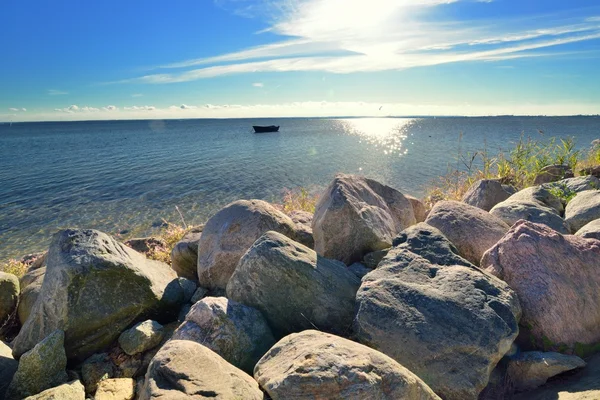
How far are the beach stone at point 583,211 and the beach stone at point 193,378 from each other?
640 cm

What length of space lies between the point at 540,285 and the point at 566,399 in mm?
1250

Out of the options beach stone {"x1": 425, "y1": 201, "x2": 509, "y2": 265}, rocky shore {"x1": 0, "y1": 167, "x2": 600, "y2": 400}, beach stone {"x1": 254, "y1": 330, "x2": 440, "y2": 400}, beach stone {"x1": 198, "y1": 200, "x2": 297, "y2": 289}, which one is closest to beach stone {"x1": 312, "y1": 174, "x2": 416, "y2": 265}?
rocky shore {"x1": 0, "y1": 167, "x2": 600, "y2": 400}

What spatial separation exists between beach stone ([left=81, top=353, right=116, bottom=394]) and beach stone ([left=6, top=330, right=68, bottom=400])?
0.23 m

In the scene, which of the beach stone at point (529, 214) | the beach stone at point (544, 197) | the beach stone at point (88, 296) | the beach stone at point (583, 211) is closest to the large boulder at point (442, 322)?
the beach stone at point (529, 214)

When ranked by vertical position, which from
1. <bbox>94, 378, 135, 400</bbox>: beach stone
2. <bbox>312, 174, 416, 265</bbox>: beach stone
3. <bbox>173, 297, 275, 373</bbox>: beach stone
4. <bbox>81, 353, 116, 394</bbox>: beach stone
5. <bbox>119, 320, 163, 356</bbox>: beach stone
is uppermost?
<bbox>312, 174, 416, 265</bbox>: beach stone

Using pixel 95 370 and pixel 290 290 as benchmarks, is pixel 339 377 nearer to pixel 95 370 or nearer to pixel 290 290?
pixel 290 290

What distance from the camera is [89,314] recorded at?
191 inches

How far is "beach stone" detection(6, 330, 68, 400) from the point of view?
4234 mm

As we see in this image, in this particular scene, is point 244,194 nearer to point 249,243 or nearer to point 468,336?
point 249,243

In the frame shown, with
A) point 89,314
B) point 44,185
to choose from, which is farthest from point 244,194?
point 89,314

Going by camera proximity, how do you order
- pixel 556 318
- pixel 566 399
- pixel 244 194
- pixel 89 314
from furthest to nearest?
pixel 244 194
pixel 89 314
pixel 556 318
pixel 566 399

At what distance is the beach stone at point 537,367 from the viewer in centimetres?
382

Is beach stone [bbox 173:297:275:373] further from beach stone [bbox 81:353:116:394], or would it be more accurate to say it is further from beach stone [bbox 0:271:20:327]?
beach stone [bbox 0:271:20:327]

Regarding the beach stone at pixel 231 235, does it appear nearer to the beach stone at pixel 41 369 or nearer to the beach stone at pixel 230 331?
the beach stone at pixel 230 331
